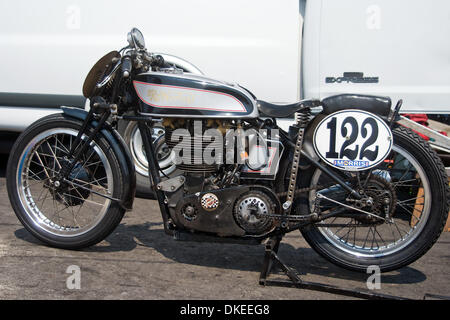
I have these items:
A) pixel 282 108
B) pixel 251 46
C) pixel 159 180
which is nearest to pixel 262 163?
pixel 282 108

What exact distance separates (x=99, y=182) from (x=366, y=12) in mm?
2518

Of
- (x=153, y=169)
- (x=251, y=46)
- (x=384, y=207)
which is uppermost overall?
(x=251, y=46)

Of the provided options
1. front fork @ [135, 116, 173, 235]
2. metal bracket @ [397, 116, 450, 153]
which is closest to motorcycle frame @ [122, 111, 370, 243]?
front fork @ [135, 116, 173, 235]

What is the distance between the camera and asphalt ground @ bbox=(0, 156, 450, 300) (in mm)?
2982

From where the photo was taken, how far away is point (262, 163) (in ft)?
10.6

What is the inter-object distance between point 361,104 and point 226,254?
4.22ft

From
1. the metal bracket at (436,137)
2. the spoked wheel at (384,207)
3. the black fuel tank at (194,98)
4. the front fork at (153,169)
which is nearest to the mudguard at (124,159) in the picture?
the front fork at (153,169)

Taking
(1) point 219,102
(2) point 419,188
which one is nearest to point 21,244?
(1) point 219,102

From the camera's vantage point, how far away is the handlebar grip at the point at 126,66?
319cm

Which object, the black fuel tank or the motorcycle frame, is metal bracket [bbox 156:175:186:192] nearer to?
the motorcycle frame

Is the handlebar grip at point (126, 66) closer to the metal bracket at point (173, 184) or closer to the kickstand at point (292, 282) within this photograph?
the metal bracket at point (173, 184)

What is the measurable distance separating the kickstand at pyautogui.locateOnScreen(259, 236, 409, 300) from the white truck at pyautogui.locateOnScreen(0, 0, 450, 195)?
190 centimetres

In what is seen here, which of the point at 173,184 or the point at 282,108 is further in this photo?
the point at 173,184

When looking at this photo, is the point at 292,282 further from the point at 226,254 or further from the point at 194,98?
the point at 194,98
